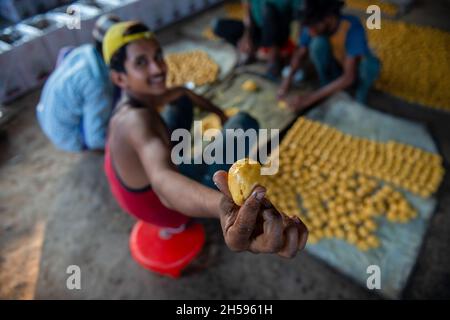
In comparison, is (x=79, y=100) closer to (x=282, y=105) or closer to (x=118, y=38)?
(x=118, y=38)

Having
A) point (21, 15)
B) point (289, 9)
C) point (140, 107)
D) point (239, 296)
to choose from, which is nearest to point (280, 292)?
point (239, 296)

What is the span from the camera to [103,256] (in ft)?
9.07

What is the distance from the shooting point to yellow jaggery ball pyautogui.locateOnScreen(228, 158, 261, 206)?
3.38 feet

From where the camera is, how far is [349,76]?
11.4ft

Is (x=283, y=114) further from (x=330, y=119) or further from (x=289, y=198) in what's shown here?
(x=289, y=198)

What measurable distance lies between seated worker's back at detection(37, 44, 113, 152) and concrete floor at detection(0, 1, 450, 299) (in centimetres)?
52

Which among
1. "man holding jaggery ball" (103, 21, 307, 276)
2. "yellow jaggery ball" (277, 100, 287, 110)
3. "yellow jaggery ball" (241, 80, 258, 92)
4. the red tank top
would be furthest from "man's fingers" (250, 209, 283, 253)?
"yellow jaggery ball" (241, 80, 258, 92)

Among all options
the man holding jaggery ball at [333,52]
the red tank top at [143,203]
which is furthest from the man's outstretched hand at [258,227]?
the man holding jaggery ball at [333,52]

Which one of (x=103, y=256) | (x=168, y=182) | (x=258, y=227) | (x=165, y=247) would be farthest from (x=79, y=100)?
(x=258, y=227)

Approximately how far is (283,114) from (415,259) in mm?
1976

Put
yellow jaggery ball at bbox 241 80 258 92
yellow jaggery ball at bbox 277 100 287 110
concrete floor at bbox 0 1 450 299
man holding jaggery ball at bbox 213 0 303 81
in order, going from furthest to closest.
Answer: man holding jaggery ball at bbox 213 0 303 81, yellow jaggery ball at bbox 241 80 258 92, yellow jaggery ball at bbox 277 100 287 110, concrete floor at bbox 0 1 450 299

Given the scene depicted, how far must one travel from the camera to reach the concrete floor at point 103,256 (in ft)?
7.97

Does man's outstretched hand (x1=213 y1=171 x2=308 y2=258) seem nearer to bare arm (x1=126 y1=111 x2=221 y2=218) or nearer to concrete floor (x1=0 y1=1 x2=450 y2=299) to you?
bare arm (x1=126 y1=111 x2=221 y2=218)

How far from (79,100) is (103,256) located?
138cm
